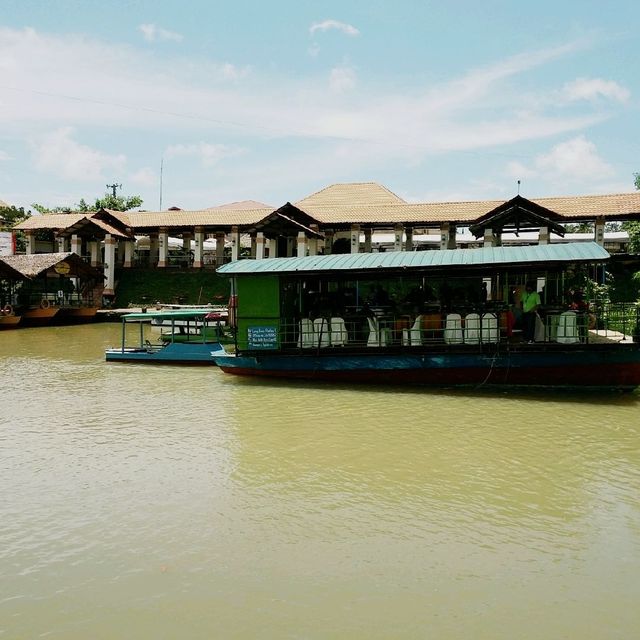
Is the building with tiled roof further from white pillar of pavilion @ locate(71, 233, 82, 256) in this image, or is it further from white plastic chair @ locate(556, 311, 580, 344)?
white plastic chair @ locate(556, 311, 580, 344)

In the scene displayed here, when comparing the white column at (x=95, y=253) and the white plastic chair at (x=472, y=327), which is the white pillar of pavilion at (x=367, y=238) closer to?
the white column at (x=95, y=253)

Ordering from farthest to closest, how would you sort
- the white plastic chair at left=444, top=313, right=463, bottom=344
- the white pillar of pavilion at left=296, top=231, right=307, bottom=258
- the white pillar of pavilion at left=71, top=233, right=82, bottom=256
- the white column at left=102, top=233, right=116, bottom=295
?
the white pillar of pavilion at left=71, top=233, right=82, bottom=256 → the white column at left=102, top=233, right=116, bottom=295 → the white pillar of pavilion at left=296, top=231, right=307, bottom=258 → the white plastic chair at left=444, top=313, right=463, bottom=344

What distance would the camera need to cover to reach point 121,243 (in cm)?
3644

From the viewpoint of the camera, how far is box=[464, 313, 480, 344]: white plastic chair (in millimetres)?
11352

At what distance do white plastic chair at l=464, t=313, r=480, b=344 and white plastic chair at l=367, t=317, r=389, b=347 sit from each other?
1.43m

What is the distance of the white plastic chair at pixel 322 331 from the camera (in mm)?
12039

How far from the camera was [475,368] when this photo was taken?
11.1 meters

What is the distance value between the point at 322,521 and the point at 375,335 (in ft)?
22.5

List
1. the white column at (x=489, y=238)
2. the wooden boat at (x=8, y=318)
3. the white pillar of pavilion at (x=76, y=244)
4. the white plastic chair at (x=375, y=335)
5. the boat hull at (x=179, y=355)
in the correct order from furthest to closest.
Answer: the white pillar of pavilion at (x=76, y=244), the white column at (x=489, y=238), the wooden boat at (x=8, y=318), the boat hull at (x=179, y=355), the white plastic chair at (x=375, y=335)

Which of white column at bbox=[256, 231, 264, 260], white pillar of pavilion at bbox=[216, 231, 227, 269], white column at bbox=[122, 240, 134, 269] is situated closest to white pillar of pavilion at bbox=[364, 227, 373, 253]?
white column at bbox=[256, 231, 264, 260]

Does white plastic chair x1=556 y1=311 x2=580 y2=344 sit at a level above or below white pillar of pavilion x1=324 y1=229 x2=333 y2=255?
below

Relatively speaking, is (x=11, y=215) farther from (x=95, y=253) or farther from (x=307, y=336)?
(x=307, y=336)

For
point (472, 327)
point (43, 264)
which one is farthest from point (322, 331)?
point (43, 264)

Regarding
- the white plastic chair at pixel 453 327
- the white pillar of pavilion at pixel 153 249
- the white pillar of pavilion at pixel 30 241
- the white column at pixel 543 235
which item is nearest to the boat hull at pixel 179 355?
the white plastic chair at pixel 453 327
